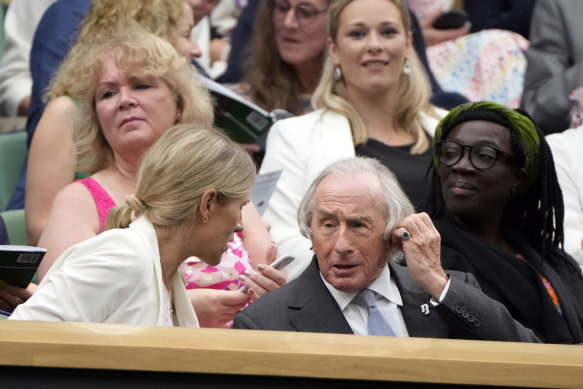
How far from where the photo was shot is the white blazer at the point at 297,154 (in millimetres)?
4684

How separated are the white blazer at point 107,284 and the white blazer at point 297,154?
1.35 meters

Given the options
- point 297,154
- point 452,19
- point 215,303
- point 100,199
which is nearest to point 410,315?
point 215,303

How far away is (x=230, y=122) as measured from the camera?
4.89 m

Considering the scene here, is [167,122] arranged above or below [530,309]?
above

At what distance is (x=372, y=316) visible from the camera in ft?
11.7

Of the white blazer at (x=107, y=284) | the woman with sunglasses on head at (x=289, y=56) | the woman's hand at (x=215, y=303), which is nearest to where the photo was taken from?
the white blazer at (x=107, y=284)

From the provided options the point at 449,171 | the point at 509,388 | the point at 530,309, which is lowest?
the point at 530,309

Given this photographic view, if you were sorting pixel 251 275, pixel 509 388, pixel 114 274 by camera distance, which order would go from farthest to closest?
pixel 251 275 < pixel 114 274 < pixel 509 388

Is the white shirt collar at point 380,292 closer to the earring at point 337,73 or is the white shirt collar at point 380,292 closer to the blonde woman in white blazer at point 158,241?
the blonde woman in white blazer at point 158,241

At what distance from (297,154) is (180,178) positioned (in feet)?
4.93

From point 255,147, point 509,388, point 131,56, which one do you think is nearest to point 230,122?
point 255,147

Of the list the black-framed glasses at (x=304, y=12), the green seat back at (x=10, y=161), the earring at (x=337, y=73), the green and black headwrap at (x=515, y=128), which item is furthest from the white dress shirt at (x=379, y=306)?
the black-framed glasses at (x=304, y=12)

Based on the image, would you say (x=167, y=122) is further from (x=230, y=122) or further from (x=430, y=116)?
(x=430, y=116)

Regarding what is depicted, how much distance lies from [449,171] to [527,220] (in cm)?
38
